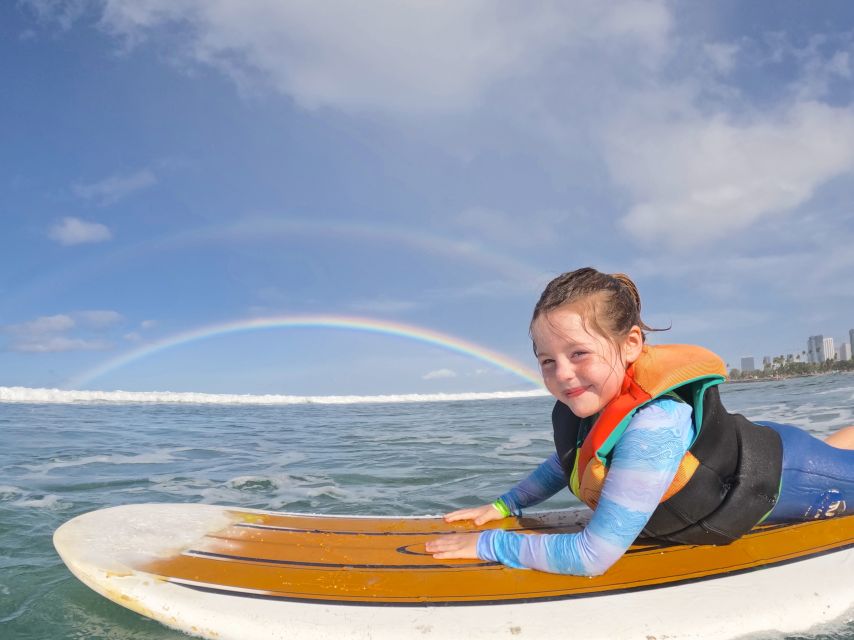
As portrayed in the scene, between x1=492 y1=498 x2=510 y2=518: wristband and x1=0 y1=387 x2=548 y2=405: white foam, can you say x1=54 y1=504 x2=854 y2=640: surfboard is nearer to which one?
x1=492 y1=498 x2=510 y2=518: wristband

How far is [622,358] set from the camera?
91.0 inches

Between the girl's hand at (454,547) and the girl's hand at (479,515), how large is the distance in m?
0.53

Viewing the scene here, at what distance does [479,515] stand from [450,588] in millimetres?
961

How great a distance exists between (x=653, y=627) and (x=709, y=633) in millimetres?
231

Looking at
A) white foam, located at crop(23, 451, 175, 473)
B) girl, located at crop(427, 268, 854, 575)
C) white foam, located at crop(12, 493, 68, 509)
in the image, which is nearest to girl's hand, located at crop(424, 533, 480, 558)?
girl, located at crop(427, 268, 854, 575)

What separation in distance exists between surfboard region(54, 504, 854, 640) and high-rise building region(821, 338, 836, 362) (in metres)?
158

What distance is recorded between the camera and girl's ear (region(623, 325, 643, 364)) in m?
2.31

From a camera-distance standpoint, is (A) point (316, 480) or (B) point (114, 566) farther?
(A) point (316, 480)

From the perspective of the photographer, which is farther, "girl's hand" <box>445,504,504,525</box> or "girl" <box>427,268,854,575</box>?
"girl's hand" <box>445,504,504,525</box>

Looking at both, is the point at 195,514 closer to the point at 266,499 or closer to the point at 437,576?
the point at 437,576

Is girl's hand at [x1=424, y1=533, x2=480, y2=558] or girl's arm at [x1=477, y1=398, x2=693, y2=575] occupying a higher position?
girl's arm at [x1=477, y1=398, x2=693, y2=575]

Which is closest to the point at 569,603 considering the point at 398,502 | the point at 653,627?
the point at 653,627

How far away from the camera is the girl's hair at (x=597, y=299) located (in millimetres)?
2191

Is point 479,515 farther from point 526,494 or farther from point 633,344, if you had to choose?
point 633,344
